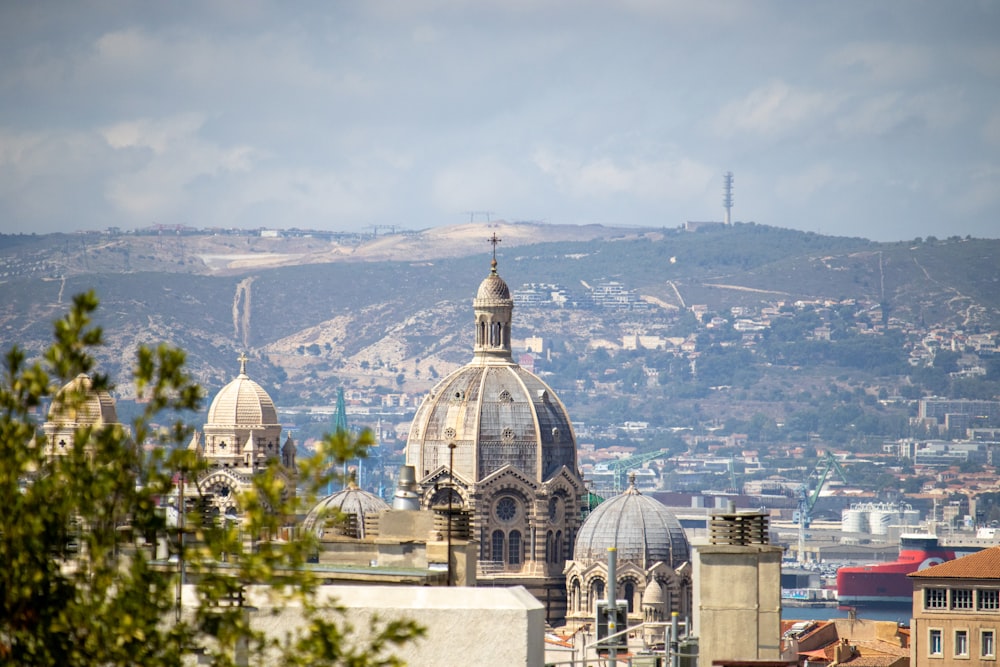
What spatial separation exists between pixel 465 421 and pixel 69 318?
3788 inches

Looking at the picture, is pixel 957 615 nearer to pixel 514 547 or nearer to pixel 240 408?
pixel 514 547

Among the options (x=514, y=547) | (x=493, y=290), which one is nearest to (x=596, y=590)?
(x=514, y=547)

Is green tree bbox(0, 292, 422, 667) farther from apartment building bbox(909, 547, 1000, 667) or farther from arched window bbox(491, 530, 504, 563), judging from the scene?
arched window bbox(491, 530, 504, 563)

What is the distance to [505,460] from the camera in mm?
116250

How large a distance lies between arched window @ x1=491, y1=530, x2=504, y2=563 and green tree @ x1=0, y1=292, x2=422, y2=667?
94.0 meters

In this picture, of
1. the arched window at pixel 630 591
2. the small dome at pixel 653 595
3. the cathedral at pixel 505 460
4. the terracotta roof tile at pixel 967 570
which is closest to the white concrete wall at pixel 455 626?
the terracotta roof tile at pixel 967 570

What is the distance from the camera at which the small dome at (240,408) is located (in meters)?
117

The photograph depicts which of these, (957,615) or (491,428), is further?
(491,428)

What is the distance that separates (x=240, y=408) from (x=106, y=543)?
97.1 m

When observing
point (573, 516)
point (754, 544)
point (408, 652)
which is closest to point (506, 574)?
point (573, 516)

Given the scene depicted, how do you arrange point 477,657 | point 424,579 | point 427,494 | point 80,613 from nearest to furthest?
point 80,613, point 477,657, point 424,579, point 427,494

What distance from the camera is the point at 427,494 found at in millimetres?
110438

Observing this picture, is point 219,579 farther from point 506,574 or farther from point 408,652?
point 506,574

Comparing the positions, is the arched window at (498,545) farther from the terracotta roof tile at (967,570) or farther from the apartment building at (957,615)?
the apartment building at (957,615)
